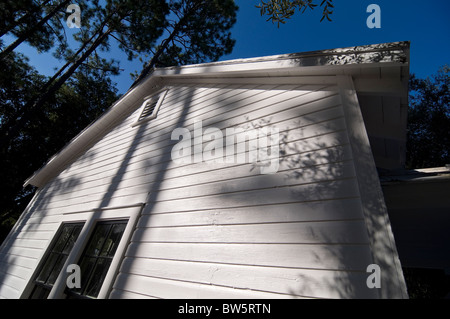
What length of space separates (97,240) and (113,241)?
0.42m

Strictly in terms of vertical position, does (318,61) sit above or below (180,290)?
above

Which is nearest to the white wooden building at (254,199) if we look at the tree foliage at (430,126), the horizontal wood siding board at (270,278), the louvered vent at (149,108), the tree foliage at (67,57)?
the horizontal wood siding board at (270,278)

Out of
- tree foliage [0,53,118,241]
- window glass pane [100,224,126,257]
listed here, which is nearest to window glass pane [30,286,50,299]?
window glass pane [100,224,126,257]

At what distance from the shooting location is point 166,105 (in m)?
4.23

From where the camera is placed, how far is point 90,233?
9.73 ft

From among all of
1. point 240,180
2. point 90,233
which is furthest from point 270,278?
point 90,233

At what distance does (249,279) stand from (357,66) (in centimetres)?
220

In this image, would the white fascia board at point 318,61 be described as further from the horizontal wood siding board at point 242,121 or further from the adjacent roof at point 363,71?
the horizontal wood siding board at point 242,121

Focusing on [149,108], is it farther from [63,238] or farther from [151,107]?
[63,238]

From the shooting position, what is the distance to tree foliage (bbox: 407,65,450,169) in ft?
48.1

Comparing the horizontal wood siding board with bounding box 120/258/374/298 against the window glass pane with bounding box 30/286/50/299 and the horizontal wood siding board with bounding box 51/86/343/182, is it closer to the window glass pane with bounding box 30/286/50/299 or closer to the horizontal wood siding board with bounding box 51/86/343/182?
the horizontal wood siding board with bounding box 51/86/343/182

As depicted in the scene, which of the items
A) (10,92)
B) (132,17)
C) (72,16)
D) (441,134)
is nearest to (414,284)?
(441,134)

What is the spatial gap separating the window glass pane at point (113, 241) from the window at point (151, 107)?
2352 mm
